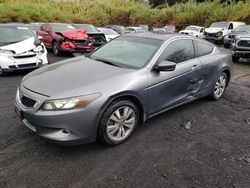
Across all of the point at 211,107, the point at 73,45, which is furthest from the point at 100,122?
the point at 73,45

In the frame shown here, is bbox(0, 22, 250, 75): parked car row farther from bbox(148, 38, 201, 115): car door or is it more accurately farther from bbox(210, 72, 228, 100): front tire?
bbox(210, 72, 228, 100): front tire

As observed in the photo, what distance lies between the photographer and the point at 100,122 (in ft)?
11.2

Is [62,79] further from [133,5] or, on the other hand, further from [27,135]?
[133,5]

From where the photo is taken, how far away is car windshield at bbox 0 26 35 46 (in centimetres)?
778

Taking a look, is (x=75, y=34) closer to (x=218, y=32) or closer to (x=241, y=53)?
(x=241, y=53)

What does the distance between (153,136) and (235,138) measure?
133 centimetres

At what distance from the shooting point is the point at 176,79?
14.2ft

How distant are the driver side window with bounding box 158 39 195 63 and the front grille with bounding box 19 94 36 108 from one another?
206 centimetres

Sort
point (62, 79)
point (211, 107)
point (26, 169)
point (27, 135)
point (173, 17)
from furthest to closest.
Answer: point (173, 17) → point (211, 107) → point (27, 135) → point (62, 79) → point (26, 169)

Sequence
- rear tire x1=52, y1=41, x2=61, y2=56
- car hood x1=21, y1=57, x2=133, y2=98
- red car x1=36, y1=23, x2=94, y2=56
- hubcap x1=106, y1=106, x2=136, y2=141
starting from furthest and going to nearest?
rear tire x1=52, y1=41, x2=61, y2=56 < red car x1=36, y1=23, x2=94, y2=56 < hubcap x1=106, y1=106, x2=136, y2=141 < car hood x1=21, y1=57, x2=133, y2=98

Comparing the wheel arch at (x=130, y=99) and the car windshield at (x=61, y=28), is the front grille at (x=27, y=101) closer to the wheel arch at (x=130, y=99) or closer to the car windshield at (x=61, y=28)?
the wheel arch at (x=130, y=99)

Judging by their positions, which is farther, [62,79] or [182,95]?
[182,95]

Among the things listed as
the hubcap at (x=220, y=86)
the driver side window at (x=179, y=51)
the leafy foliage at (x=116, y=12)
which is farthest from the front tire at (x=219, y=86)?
the leafy foliage at (x=116, y=12)

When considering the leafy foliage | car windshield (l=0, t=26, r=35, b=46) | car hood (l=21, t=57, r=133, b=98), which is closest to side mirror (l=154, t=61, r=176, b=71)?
car hood (l=21, t=57, r=133, b=98)
